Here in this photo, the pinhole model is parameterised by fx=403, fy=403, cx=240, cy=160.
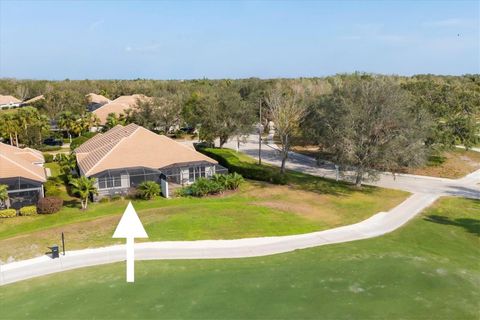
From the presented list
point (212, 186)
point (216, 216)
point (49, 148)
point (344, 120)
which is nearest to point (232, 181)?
point (212, 186)

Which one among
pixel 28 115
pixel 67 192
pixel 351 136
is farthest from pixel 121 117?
pixel 351 136

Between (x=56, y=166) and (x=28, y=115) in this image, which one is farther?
(x=28, y=115)

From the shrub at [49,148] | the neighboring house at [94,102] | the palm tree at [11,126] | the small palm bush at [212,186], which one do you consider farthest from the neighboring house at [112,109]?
the small palm bush at [212,186]

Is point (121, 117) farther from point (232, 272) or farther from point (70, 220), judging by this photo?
point (232, 272)

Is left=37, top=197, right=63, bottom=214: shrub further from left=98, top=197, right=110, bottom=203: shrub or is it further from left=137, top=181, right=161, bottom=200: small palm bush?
left=137, top=181, right=161, bottom=200: small palm bush

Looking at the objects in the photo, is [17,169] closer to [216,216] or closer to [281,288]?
[216,216]

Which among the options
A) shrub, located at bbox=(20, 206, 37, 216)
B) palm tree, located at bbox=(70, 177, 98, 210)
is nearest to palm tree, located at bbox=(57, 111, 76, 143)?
palm tree, located at bbox=(70, 177, 98, 210)
